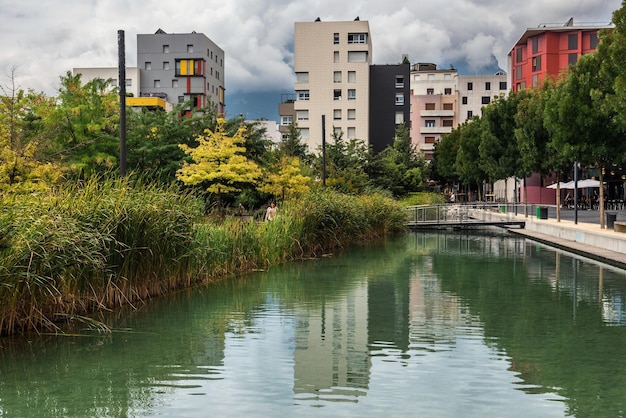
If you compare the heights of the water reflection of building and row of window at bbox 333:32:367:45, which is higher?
row of window at bbox 333:32:367:45

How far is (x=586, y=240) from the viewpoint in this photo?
25.5 m

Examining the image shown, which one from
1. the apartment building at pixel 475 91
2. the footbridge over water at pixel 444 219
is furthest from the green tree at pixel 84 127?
the apartment building at pixel 475 91

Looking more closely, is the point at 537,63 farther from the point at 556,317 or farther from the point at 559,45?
the point at 556,317

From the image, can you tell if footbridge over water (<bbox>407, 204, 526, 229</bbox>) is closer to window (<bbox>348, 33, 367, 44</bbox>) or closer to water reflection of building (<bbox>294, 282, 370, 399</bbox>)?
water reflection of building (<bbox>294, 282, 370, 399</bbox>)

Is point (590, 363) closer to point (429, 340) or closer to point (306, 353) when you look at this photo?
point (429, 340)

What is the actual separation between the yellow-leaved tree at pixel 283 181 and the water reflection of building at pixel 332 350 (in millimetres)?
20172

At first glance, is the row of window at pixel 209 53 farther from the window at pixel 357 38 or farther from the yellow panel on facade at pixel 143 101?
the window at pixel 357 38

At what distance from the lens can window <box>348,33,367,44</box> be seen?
7725 cm

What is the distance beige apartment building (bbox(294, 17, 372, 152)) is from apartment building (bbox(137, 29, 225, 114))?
75.4 feet

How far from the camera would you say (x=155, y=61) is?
96938 mm

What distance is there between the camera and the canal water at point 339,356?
6.93 m

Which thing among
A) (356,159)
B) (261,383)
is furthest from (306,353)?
(356,159)

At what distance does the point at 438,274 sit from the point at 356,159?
31.4 meters

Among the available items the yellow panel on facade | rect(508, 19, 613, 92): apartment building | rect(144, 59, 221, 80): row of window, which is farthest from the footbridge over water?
rect(144, 59, 221, 80): row of window
